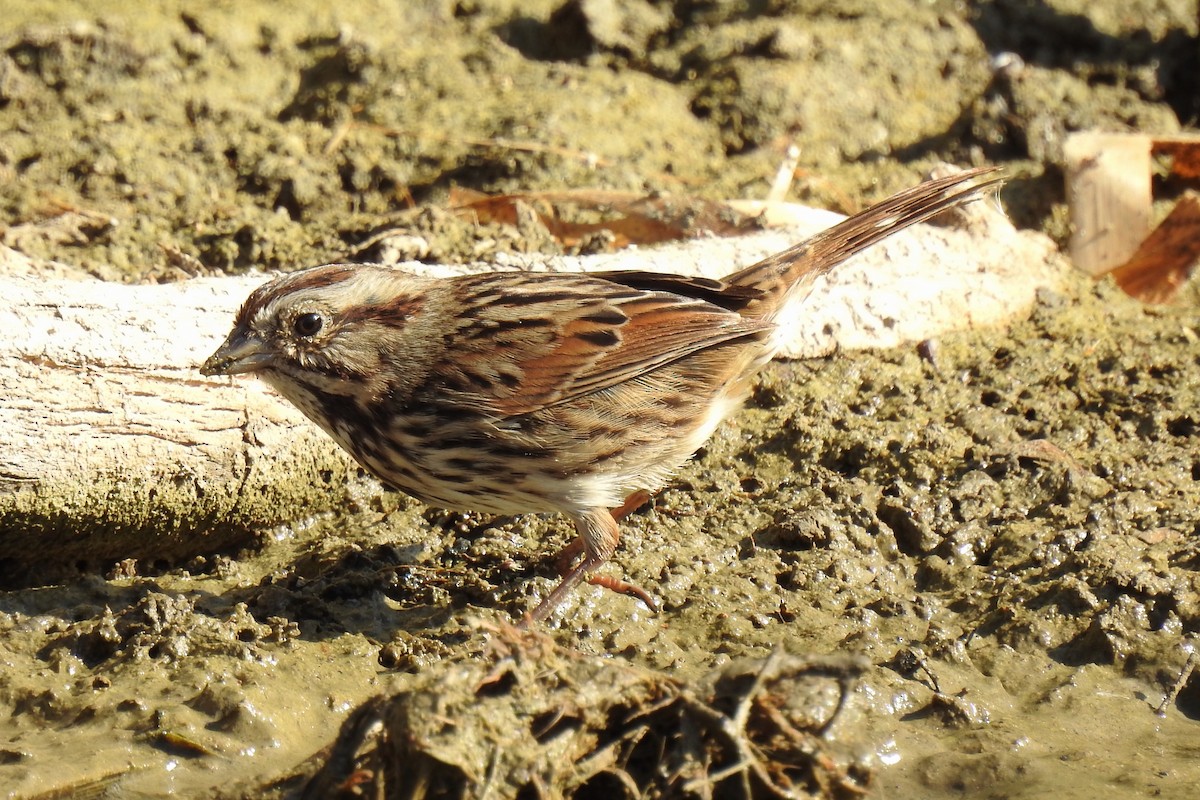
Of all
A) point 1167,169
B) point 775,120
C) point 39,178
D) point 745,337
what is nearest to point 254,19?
point 39,178

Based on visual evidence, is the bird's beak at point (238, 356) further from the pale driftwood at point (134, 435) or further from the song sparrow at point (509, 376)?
the pale driftwood at point (134, 435)

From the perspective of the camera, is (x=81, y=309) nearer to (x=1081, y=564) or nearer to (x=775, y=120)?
(x=1081, y=564)

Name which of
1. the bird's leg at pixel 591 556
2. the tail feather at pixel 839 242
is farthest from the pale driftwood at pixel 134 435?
the tail feather at pixel 839 242

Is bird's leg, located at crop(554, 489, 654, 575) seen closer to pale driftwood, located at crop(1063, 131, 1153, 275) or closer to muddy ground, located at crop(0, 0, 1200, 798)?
muddy ground, located at crop(0, 0, 1200, 798)

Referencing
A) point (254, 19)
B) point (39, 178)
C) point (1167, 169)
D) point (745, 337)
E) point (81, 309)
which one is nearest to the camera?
point (81, 309)

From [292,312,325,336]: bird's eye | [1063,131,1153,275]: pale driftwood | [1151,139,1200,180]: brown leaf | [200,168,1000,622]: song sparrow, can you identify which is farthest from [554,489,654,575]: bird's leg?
[1151,139,1200,180]: brown leaf

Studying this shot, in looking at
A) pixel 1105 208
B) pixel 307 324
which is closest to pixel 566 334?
pixel 307 324

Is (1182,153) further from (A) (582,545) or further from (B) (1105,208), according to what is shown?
(A) (582,545)

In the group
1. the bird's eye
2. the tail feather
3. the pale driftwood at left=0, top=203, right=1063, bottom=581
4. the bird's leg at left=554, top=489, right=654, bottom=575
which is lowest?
the bird's leg at left=554, top=489, right=654, bottom=575
